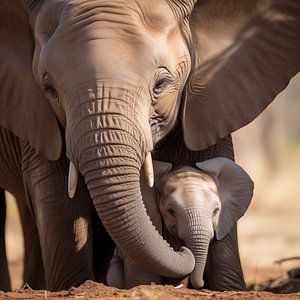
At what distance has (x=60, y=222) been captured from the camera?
8.52 meters

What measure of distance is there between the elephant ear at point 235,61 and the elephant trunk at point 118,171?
0.91 meters

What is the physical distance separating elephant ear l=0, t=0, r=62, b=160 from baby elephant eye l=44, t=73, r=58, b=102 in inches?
13.7

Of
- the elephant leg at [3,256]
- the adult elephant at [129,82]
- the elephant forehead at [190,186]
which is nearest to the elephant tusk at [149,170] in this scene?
the adult elephant at [129,82]

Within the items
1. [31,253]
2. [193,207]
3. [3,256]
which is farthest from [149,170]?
[3,256]

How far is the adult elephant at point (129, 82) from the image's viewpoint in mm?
7332

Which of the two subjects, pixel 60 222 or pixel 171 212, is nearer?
pixel 171 212

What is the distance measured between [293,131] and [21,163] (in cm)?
2362

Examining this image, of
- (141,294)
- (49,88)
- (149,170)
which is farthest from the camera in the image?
(49,88)

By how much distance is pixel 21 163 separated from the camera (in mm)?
8914

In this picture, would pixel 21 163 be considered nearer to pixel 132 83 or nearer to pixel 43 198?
pixel 43 198

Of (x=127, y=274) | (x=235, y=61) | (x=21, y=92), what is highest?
(x=235, y=61)

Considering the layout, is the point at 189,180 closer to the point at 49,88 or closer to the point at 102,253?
the point at 49,88

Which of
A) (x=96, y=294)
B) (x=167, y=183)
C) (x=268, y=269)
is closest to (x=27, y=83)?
(x=167, y=183)

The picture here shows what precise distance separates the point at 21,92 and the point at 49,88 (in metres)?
0.58
